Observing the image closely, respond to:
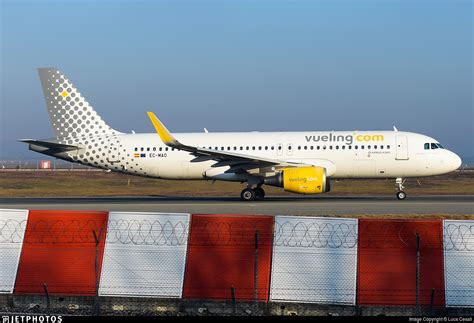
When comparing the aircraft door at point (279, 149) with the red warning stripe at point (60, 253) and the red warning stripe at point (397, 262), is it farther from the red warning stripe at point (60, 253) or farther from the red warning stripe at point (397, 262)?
the red warning stripe at point (397, 262)

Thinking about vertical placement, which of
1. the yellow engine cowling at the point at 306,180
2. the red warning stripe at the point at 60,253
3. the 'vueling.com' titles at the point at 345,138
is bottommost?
the red warning stripe at the point at 60,253

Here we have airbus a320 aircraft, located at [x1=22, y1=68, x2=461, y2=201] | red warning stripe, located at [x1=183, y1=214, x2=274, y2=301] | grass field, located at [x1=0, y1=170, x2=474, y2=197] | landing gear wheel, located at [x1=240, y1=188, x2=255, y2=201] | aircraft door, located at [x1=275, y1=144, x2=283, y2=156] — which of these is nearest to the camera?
red warning stripe, located at [x1=183, y1=214, x2=274, y2=301]

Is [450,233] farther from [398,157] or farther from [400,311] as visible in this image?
[398,157]

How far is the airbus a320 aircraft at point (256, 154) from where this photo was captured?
33.2 meters

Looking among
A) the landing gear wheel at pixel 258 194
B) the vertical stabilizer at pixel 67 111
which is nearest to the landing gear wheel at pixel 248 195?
the landing gear wheel at pixel 258 194

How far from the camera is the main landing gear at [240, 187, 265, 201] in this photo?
113ft

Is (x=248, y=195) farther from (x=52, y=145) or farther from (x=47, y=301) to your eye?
(x=47, y=301)

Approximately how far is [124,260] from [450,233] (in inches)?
238

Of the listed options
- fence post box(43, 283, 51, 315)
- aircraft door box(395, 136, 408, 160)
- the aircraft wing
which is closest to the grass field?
aircraft door box(395, 136, 408, 160)

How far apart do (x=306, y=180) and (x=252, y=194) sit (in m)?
3.24

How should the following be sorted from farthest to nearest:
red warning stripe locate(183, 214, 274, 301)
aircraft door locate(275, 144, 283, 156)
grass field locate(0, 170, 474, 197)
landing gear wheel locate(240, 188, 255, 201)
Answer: grass field locate(0, 170, 474, 197) → aircraft door locate(275, 144, 283, 156) → landing gear wheel locate(240, 188, 255, 201) → red warning stripe locate(183, 214, 274, 301)

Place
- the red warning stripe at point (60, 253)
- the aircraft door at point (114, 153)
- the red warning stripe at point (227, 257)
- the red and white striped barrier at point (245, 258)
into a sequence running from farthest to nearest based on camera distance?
1. the aircraft door at point (114, 153)
2. the red warning stripe at point (60, 253)
3. the red warning stripe at point (227, 257)
4. the red and white striped barrier at point (245, 258)

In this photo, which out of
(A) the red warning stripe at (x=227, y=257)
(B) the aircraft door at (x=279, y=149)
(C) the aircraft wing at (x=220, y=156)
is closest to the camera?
(A) the red warning stripe at (x=227, y=257)

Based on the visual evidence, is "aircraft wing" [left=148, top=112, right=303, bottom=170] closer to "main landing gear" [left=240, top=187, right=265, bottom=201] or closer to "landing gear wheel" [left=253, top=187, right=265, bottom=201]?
"main landing gear" [left=240, top=187, right=265, bottom=201]
